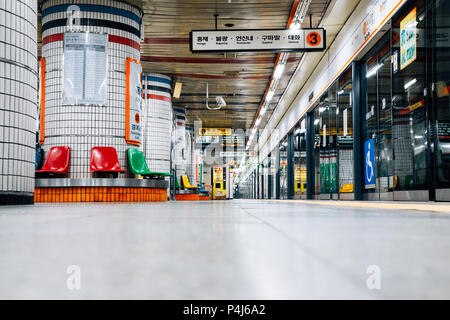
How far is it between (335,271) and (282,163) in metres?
19.2

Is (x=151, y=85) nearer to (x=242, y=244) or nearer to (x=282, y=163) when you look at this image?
(x=282, y=163)

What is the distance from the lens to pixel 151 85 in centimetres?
1310

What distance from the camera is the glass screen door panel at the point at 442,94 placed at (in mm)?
4602

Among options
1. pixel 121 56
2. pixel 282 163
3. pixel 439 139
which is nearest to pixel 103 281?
pixel 439 139

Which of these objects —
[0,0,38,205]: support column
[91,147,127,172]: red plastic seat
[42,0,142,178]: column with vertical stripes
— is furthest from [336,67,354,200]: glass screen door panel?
[0,0,38,205]: support column

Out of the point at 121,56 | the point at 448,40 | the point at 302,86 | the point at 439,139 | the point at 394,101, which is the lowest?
the point at 439,139

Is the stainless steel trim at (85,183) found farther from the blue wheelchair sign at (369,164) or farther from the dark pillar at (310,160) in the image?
the dark pillar at (310,160)

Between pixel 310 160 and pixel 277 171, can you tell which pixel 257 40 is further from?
pixel 277 171

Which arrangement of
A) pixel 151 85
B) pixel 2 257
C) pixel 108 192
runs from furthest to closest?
1. pixel 151 85
2. pixel 108 192
3. pixel 2 257

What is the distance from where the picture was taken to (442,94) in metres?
4.68

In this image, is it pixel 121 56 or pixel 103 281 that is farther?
pixel 121 56

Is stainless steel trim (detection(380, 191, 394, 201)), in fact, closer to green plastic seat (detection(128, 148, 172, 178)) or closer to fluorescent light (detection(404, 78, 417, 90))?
fluorescent light (detection(404, 78, 417, 90))

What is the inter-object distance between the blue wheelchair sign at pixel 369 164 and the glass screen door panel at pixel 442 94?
254 cm

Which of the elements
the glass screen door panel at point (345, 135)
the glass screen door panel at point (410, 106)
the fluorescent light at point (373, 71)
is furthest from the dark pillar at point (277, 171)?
the glass screen door panel at point (410, 106)
